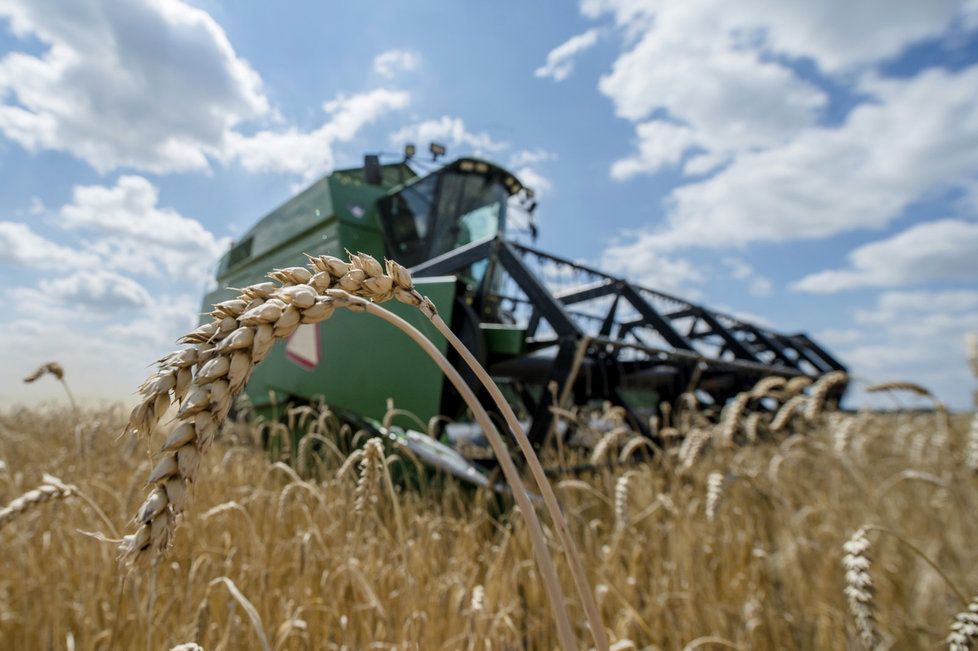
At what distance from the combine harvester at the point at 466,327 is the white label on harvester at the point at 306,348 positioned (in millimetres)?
16

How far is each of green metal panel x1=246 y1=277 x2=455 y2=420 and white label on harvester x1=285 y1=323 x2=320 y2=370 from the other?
0.05 metres

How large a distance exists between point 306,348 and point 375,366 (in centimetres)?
103

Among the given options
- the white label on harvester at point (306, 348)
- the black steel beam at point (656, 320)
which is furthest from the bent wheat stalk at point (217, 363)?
the black steel beam at point (656, 320)

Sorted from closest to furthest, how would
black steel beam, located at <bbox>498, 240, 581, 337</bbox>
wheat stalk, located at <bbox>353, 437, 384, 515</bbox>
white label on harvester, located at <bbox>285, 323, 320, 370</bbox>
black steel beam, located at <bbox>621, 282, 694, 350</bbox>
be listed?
wheat stalk, located at <bbox>353, 437, 384, 515</bbox>
black steel beam, located at <bbox>498, 240, 581, 337</bbox>
white label on harvester, located at <bbox>285, 323, 320, 370</bbox>
black steel beam, located at <bbox>621, 282, 694, 350</bbox>

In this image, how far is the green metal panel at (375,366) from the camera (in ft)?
10.8

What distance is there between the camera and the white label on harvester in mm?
4375

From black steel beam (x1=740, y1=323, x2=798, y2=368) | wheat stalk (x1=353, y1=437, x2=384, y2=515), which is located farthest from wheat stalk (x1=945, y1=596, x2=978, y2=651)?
black steel beam (x1=740, y1=323, x2=798, y2=368)

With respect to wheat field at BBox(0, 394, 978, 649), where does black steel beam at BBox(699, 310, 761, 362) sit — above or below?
above

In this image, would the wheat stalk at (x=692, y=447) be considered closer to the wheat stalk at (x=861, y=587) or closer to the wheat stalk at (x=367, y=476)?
the wheat stalk at (x=861, y=587)

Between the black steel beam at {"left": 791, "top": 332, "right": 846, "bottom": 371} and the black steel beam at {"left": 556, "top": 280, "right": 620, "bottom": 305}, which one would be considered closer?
the black steel beam at {"left": 556, "top": 280, "right": 620, "bottom": 305}

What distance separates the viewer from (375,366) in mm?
3725

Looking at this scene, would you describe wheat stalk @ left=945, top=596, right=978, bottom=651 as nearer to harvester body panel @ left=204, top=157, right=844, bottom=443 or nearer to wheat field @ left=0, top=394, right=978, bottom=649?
wheat field @ left=0, top=394, right=978, bottom=649

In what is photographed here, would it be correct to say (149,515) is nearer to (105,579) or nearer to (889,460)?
(105,579)

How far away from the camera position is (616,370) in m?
3.68
